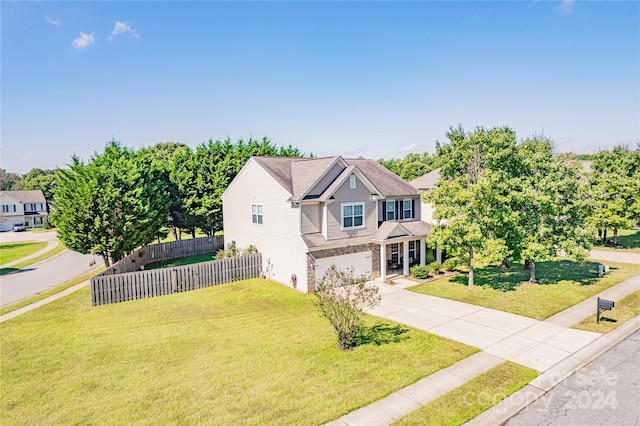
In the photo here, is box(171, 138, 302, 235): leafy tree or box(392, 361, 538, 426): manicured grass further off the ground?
box(171, 138, 302, 235): leafy tree

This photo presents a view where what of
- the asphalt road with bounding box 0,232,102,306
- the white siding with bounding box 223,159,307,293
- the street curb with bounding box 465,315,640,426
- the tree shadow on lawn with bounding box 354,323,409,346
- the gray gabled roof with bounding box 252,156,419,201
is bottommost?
the street curb with bounding box 465,315,640,426

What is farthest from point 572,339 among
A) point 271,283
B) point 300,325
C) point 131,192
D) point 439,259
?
point 131,192

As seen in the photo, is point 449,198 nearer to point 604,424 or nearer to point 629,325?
point 629,325

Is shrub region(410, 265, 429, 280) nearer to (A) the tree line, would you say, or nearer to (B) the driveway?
(B) the driveway

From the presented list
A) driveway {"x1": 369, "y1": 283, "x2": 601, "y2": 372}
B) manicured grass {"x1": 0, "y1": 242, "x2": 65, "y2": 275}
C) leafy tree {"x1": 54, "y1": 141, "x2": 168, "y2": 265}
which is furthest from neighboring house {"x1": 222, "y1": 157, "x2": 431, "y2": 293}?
manicured grass {"x1": 0, "y1": 242, "x2": 65, "y2": 275}

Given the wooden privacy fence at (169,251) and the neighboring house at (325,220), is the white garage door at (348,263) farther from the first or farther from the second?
the wooden privacy fence at (169,251)

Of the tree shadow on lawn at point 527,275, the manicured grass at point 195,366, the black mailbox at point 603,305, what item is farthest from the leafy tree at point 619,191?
the manicured grass at point 195,366

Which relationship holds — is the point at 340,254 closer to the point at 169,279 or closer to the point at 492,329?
the point at 492,329
